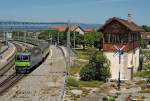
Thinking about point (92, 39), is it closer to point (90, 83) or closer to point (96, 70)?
point (96, 70)

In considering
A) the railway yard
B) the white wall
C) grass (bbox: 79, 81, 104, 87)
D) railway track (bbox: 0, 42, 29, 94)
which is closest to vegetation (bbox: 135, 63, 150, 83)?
the white wall

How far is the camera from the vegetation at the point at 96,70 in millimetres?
47469

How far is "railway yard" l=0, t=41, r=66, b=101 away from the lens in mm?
37375

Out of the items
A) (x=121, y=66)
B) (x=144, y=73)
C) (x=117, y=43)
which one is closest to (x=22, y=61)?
(x=117, y=43)

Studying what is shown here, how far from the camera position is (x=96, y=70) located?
155 feet

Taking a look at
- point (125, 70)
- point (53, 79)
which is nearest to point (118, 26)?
point (125, 70)

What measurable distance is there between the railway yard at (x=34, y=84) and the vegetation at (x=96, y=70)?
2.79 m

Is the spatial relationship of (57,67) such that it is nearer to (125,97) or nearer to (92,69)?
(92,69)

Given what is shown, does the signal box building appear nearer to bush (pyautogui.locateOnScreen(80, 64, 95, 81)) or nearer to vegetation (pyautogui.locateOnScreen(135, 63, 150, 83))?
vegetation (pyautogui.locateOnScreen(135, 63, 150, 83))

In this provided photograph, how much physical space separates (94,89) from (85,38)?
7944 centimetres

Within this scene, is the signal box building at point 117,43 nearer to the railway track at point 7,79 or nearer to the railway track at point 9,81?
the railway track at point 9,81

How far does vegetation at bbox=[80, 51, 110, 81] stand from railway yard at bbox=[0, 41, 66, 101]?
2785 millimetres

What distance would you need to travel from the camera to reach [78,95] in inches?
1506

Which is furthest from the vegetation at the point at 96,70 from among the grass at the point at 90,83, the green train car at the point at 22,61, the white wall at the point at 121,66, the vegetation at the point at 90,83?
the green train car at the point at 22,61
